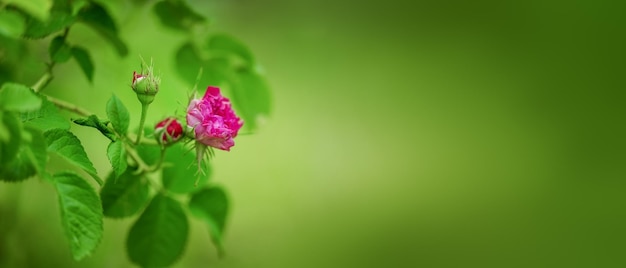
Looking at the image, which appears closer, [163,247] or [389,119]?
[163,247]

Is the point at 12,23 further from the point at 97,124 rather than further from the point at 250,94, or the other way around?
the point at 250,94

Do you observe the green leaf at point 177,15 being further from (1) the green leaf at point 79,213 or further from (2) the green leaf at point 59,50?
(1) the green leaf at point 79,213

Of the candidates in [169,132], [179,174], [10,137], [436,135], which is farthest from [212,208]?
[436,135]

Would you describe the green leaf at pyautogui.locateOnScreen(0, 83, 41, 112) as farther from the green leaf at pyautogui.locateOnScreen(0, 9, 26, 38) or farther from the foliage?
the green leaf at pyautogui.locateOnScreen(0, 9, 26, 38)

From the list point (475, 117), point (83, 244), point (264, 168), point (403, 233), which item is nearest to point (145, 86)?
point (83, 244)

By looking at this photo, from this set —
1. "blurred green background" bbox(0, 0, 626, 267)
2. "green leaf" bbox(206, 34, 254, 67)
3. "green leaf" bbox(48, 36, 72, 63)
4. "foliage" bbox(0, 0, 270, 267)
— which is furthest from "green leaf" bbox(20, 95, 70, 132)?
"blurred green background" bbox(0, 0, 626, 267)

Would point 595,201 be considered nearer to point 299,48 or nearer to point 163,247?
point 299,48
